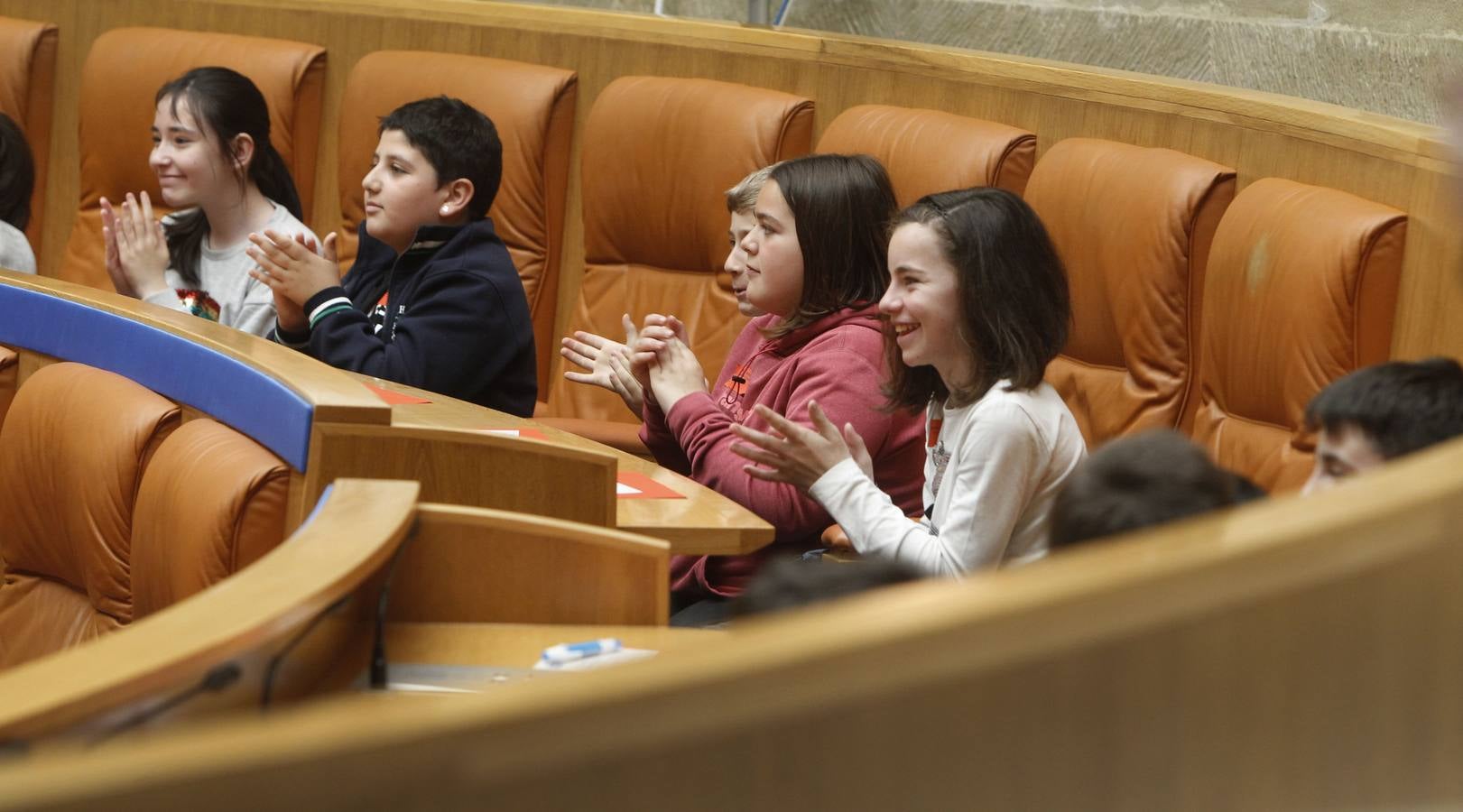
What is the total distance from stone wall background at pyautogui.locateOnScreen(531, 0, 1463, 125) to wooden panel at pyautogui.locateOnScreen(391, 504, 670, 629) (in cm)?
149

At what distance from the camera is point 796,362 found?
2.35 metres

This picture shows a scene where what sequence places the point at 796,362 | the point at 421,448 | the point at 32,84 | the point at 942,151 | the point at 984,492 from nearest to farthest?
1. the point at 421,448
2. the point at 984,492
3. the point at 796,362
4. the point at 942,151
5. the point at 32,84

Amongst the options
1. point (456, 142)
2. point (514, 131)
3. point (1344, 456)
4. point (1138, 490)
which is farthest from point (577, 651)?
point (514, 131)

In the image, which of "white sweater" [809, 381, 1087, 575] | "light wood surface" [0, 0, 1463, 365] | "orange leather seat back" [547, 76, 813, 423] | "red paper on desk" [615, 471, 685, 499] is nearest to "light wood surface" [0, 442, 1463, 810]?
"light wood surface" [0, 0, 1463, 365]

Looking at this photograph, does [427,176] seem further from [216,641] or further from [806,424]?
[216,641]

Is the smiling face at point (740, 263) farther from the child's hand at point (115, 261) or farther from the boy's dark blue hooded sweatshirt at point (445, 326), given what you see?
the child's hand at point (115, 261)

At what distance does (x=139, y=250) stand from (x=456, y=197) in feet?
2.14

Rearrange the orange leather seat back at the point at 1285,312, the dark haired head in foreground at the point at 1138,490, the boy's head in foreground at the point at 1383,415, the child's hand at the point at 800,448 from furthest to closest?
→ the orange leather seat back at the point at 1285,312 → the child's hand at the point at 800,448 → the boy's head in foreground at the point at 1383,415 → the dark haired head in foreground at the point at 1138,490

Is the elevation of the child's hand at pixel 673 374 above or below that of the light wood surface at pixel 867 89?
below

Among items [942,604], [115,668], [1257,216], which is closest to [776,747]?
[942,604]

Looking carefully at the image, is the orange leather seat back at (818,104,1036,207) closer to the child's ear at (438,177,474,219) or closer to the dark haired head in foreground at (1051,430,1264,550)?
the child's ear at (438,177,474,219)

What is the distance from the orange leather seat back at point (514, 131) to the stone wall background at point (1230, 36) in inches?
23.5

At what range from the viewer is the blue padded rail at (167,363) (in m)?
1.83

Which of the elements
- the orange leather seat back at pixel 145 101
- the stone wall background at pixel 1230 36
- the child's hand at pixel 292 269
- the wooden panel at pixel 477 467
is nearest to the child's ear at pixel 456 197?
the child's hand at pixel 292 269
